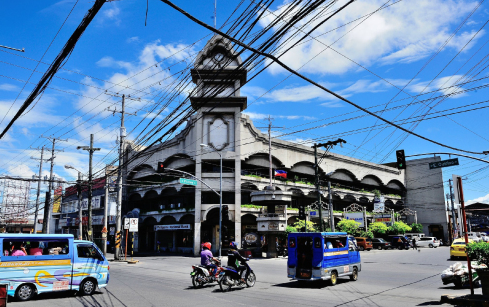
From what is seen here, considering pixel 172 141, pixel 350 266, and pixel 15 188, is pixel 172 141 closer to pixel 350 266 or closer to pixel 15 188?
pixel 350 266

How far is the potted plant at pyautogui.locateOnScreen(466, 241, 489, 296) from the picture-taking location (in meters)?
10.2

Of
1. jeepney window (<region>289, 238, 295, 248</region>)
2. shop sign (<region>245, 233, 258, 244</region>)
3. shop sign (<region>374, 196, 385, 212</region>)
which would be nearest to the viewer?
jeepney window (<region>289, 238, 295, 248</region>)

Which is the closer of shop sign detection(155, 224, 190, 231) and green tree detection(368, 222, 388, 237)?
shop sign detection(155, 224, 190, 231)

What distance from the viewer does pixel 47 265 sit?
1353 cm

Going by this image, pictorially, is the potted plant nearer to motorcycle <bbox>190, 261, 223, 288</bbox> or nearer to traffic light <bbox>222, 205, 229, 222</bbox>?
motorcycle <bbox>190, 261, 223, 288</bbox>

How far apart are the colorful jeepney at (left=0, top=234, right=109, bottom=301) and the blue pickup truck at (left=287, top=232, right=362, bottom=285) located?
26.6 feet

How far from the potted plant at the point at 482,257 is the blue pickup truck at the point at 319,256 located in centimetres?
619

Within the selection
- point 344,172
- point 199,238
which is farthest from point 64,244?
point 344,172

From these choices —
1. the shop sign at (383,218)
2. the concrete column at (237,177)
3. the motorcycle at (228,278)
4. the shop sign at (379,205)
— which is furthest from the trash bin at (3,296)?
the shop sign at (379,205)

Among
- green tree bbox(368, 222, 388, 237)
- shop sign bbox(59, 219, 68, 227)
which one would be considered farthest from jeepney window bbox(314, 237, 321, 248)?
shop sign bbox(59, 219, 68, 227)

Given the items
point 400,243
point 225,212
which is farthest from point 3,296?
point 400,243

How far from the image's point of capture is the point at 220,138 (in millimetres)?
43188

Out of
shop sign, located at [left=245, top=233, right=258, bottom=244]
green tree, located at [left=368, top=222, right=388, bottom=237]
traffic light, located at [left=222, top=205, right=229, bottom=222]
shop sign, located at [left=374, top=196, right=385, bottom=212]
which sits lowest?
shop sign, located at [left=245, top=233, right=258, bottom=244]

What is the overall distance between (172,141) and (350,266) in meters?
32.6
